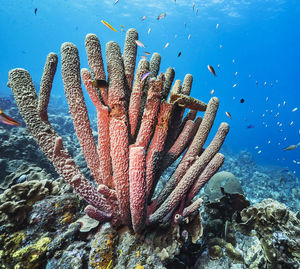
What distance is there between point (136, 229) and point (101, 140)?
1019 mm

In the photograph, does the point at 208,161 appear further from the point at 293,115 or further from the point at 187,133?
the point at 293,115

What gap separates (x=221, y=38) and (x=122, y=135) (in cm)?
7234

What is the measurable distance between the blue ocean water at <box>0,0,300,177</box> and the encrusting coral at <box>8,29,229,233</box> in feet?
22.4

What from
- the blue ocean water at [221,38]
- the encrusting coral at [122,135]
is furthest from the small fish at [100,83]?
the blue ocean water at [221,38]

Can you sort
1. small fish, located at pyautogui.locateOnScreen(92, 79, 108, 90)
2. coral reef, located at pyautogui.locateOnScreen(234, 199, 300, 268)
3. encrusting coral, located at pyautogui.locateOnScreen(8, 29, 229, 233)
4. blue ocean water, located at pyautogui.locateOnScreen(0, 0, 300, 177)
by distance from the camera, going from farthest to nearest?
1. blue ocean water, located at pyautogui.locateOnScreen(0, 0, 300, 177)
2. coral reef, located at pyautogui.locateOnScreen(234, 199, 300, 268)
3. small fish, located at pyautogui.locateOnScreen(92, 79, 108, 90)
4. encrusting coral, located at pyautogui.locateOnScreen(8, 29, 229, 233)

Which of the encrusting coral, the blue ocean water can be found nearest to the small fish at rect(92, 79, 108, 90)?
the encrusting coral

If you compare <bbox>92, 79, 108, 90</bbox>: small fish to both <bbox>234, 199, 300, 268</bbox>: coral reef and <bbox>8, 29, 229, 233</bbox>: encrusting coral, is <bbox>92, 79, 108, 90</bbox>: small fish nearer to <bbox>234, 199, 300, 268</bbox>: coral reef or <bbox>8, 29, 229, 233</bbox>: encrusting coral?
<bbox>8, 29, 229, 233</bbox>: encrusting coral

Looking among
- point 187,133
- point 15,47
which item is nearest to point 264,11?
point 187,133

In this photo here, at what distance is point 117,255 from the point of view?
1.56 metres

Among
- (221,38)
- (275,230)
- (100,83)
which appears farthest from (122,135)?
(221,38)

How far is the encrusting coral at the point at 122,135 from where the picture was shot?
154 cm

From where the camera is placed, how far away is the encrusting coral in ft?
5.05

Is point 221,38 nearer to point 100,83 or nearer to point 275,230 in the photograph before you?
point 275,230

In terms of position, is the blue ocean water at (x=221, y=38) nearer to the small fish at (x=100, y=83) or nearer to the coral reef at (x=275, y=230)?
the small fish at (x=100, y=83)
